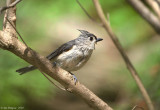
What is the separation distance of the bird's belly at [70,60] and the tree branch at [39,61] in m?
0.89

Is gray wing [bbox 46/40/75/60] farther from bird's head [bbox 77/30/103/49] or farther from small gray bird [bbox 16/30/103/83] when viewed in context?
bird's head [bbox 77/30/103/49]

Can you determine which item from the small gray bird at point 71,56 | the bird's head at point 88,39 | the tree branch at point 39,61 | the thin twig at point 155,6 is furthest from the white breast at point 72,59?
the thin twig at point 155,6

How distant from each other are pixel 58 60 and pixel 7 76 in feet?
3.61

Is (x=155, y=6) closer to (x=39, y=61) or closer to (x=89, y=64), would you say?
(x=39, y=61)

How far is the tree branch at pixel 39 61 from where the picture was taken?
2.59 m

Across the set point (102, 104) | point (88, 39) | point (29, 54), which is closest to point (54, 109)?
point (88, 39)

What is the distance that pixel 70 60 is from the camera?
396 cm

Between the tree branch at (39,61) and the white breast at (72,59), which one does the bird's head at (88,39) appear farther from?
the tree branch at (39,61)

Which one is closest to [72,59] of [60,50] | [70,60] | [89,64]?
[70,60]

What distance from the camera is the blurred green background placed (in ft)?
16.0

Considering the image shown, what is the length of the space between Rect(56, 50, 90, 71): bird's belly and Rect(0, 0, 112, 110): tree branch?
890mm

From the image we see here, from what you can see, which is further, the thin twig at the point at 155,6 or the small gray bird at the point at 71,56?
the thin twig at the point at 155,6

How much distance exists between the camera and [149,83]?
5.14 meters

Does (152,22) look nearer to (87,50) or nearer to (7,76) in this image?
(87,50)
